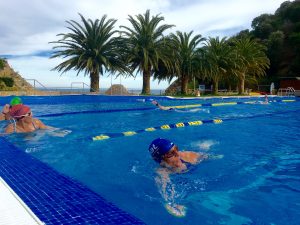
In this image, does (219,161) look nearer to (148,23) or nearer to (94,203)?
(94,203)

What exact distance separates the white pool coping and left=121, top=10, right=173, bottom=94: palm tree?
25644 millimetres

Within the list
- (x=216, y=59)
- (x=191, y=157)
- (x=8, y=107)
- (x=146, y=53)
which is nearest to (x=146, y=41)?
(x=146, y=53)

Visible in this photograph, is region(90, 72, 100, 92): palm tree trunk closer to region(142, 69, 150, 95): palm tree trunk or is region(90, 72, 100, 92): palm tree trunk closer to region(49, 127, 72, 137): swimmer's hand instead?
region(142, 69, 150, 95): palm tree trunk

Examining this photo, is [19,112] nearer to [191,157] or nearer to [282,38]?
[191,157]

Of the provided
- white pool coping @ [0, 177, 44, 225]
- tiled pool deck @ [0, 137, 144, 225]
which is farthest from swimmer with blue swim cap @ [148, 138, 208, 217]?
white pool coping @ [0, 177, 44, 225]

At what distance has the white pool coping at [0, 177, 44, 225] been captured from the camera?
264 cm

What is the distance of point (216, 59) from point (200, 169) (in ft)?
89.4

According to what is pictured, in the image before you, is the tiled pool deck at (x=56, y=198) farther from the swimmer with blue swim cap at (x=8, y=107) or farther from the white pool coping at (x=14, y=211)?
the swimmer with blue swim cap at (x=8, y=107)

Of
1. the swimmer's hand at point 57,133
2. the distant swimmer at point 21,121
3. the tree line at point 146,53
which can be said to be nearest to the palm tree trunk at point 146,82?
the tree line at point 146,53

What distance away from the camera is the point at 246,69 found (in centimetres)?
3591

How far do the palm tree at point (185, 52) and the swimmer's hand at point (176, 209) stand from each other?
26775 mm

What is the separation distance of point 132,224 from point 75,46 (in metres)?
28.4

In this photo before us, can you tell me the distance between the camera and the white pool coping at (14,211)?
2637 mm

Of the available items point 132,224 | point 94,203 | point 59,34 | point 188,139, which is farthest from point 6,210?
point 59,34
